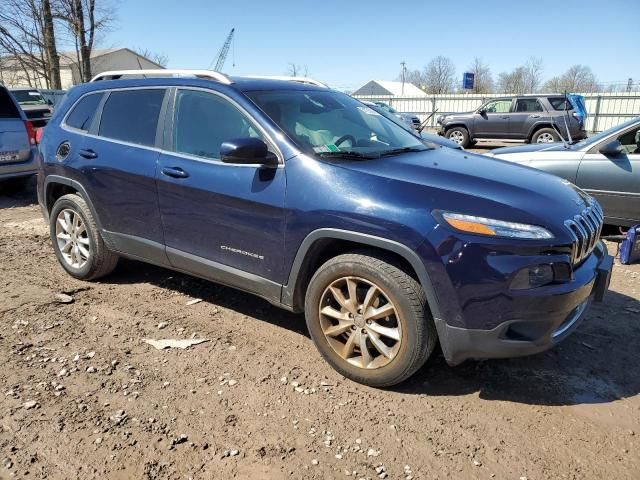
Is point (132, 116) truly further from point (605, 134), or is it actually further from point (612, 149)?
point (605, 134)

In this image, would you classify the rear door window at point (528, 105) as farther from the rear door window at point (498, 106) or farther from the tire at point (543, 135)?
the tire at point (543, 135)

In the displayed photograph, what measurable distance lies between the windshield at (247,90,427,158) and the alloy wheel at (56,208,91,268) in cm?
216

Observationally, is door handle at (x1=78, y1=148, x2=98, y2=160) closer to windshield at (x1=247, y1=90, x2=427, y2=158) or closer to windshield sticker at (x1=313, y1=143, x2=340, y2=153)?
windshield at (x1=247, y1=90, x2=427, y2=158)

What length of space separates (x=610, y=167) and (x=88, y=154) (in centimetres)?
544

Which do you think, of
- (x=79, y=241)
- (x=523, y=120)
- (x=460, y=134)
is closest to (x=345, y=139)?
(x=79, y=241)

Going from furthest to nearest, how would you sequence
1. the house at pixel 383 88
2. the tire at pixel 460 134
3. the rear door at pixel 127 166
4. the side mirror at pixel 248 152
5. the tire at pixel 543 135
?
the house at pixel 383 88 < the tire at pixel 460 134 < the tire at pixel 543 135 < the rear door at pixel 127 166 < the side mirror at pixel 248 152

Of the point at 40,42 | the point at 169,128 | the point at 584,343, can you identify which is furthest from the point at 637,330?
the point at 40,42

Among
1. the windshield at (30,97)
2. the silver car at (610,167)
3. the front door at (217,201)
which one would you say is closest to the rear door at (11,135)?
the front door at (217,201)

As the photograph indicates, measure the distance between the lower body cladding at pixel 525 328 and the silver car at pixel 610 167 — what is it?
3464mm

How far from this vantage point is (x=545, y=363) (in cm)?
335

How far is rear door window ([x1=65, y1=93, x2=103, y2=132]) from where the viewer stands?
4.41 m

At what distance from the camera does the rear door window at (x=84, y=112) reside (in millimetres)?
4406

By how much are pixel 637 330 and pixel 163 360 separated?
341cm

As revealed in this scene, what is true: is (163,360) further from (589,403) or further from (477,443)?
(589,403)
